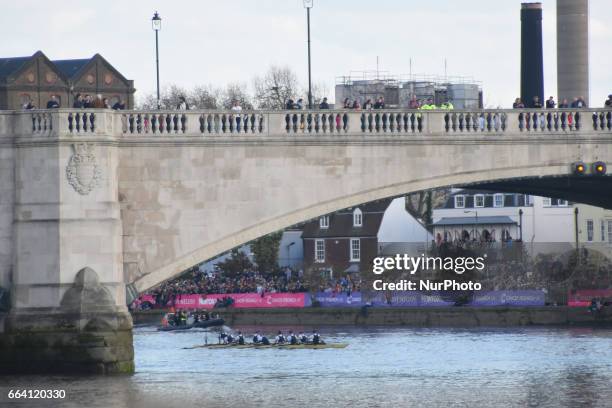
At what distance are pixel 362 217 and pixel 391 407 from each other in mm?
69884

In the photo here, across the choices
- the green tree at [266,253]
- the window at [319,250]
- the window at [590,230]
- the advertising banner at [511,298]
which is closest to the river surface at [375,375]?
the advertising banner at [511,298]

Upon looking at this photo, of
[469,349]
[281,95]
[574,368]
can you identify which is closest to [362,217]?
[281,95]

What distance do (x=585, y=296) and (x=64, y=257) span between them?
45.8 m

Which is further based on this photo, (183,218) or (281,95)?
(281,95)

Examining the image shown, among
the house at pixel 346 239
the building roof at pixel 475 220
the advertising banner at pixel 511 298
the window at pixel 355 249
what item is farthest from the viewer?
the building roof at pixel 475 220

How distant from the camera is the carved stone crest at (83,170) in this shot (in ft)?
152

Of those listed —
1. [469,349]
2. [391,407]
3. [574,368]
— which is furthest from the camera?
[469,349]

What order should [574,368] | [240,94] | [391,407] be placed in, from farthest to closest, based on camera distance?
[240,94]
[574,368]
[391,407]

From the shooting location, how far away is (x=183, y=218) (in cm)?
4728

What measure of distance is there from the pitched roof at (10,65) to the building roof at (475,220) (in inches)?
1366

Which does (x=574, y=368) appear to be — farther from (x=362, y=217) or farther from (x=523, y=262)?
(x=362, y=217)

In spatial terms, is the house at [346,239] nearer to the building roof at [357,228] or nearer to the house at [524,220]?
the building roof at [357,228]

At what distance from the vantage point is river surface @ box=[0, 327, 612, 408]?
4578 cm

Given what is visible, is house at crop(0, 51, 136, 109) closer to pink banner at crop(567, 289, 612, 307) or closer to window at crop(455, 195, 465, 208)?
window at crop(455, 195, 465, 208)
